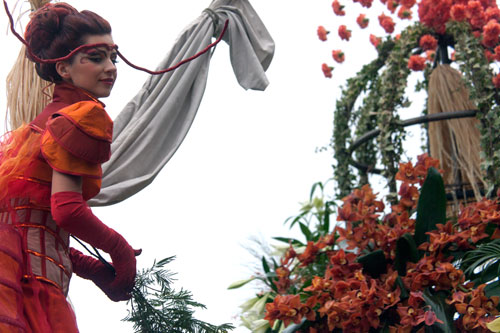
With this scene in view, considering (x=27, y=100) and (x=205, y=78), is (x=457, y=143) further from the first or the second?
(x=27, y=100)

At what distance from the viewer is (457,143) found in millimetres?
2945

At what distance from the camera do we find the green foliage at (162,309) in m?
1.12

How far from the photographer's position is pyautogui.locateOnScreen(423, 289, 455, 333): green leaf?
1.56 m

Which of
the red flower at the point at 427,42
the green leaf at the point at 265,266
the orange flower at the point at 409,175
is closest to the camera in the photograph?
the orange flower at the point at 409,175

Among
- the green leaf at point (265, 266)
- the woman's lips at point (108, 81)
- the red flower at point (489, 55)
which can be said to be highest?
the red flower at point (489, 55)

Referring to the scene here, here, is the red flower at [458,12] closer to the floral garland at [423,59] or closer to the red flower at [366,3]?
the floral garland at [423,59]

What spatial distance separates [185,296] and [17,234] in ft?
1.02

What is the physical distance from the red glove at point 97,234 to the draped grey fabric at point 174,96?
22 centimetres

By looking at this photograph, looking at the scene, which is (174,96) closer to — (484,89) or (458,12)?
(484,89)

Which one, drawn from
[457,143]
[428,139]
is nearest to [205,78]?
[457,143]

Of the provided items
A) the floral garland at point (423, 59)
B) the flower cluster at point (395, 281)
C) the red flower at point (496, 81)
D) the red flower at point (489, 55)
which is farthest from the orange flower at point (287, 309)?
the red flower at point (489, 55)

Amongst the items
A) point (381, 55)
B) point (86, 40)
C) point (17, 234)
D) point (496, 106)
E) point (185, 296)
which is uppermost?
point (381, 55)

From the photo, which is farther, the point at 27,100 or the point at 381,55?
the point at 381,55

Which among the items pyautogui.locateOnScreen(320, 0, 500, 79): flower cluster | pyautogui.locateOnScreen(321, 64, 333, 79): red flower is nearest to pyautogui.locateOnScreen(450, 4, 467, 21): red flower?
pyautogui.locateOnScreen(320, 0, 500, 79): flower cluster
